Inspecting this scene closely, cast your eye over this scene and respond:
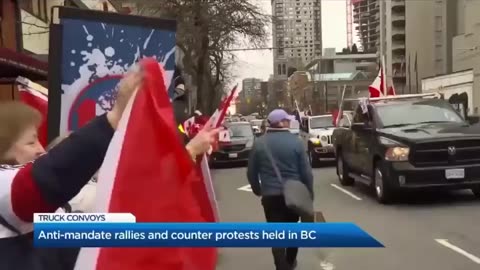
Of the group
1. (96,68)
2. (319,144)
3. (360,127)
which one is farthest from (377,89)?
(96,68)

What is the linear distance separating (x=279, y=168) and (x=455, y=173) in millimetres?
5999

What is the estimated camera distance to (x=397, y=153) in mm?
12148

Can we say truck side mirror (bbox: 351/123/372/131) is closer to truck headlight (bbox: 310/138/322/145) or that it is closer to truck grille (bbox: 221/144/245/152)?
truck headlight (bbox: 310/138/322/145)

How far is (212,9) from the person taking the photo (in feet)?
122

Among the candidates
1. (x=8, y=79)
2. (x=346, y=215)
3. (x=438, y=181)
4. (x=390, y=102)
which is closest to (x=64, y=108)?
(x=8, y=79)

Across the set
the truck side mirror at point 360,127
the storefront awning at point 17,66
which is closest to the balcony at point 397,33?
the truck side mirror at point 360,127

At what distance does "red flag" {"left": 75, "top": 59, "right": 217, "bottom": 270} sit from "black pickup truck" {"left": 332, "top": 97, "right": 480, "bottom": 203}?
10.1 meters

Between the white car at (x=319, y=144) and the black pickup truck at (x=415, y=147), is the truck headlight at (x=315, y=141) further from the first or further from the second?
the black pickup truck at (x=415, y=147)

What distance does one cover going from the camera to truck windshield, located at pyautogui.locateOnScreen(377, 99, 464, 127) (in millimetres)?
13352

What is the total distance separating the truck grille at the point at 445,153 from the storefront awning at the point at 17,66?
6.77 m

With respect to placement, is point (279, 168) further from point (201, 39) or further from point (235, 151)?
point (201, 39)

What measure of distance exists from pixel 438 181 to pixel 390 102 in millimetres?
2479

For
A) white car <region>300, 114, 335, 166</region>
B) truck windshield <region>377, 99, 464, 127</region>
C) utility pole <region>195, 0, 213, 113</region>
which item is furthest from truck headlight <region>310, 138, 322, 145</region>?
utility pole <region>195, 0, 213, 113</region>

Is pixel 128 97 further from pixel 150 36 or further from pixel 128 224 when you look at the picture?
pixel 150 36
